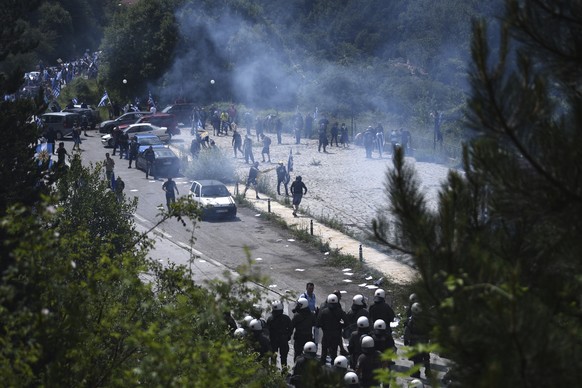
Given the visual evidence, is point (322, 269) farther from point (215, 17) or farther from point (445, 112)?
point (215, 17)

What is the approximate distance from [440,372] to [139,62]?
39053 millimetres

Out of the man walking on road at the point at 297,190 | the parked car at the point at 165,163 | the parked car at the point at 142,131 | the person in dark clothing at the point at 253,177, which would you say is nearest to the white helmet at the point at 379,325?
the man walking on road at the point at 297,190

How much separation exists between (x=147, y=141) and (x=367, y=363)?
87.7 ft

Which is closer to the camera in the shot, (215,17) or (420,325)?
(420,325)

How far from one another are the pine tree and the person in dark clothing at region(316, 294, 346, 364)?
7831mm

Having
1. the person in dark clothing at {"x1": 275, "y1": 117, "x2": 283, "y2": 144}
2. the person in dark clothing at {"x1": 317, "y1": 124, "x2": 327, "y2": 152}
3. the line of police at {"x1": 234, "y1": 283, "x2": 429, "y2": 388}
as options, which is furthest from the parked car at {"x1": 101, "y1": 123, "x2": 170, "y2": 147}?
the line of police at {"x1": 234, "y1": 283, "x2": 429, "y2": 388}

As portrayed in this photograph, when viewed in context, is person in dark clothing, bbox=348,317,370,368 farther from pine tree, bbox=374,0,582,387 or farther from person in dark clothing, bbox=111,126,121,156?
person in dark clothing, bbox=111,126,121,156

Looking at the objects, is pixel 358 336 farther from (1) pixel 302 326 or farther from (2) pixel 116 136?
(2) pixel 116 136

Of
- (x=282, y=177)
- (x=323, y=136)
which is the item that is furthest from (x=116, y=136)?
(x=282, y=177)

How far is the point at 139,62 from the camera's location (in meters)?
52.3

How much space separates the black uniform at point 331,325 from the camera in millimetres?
15906

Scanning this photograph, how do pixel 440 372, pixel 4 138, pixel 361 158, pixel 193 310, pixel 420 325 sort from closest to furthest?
1. pixel 420 325
2. pixel 193 310
3. pixel 440 372
4. pixel 4 138
5. pixel 361 158

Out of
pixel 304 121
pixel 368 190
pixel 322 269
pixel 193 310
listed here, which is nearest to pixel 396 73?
pixel 304 121

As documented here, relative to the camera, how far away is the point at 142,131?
43000mm
